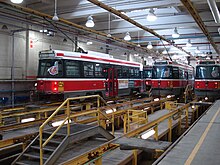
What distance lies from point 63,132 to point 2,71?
389 inches

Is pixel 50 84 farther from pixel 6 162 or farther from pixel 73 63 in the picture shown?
pixel 6 162

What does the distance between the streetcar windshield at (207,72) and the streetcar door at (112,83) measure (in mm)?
6083

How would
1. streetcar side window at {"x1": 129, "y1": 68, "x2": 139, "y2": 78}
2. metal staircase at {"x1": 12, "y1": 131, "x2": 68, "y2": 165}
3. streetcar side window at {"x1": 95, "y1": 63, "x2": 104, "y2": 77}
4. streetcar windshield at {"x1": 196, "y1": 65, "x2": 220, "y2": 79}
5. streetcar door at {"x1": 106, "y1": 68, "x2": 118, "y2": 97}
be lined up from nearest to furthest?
metal staircase at {"x1": 12, "y1": 131, "x2": 68, "y2": 165}
streetcar side window at {"x1": 95, "y1": 63, "x2": 104, "y2": 77}
streetcar windshield at {"x1": 196, "y1": 65, "x2": 220, "y2": 79}
streetcar door at {"x1": 106, "y1": 68, "x2": 118, "y2": 97}
streetcar side window at {"x1": 129, "y1": 68, "x2": 139, "y2": 78}

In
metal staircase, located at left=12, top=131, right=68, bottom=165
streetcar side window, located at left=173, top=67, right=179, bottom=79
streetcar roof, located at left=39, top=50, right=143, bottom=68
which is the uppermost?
streetcar roof, located at left=39, top=50, right=143, bottom=68

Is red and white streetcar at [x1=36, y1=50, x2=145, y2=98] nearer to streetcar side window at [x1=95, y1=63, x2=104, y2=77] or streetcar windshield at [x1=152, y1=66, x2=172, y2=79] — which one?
streetcar side window at [x1=95, y1=63, x2=104, y2=77]

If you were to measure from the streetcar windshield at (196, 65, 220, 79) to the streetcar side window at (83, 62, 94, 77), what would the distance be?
26.2ft

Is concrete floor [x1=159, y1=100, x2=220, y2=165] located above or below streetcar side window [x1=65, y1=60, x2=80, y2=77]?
below

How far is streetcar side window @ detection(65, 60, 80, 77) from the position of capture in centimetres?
1369

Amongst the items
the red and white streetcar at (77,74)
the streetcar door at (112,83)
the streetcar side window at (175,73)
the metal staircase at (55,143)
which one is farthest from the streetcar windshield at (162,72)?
the metal staircase at (55,143)

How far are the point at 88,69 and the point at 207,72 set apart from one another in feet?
28.8

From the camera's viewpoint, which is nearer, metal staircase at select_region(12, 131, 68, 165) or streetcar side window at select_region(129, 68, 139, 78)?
metal staircase at select_region(12, 131, 68, 165)

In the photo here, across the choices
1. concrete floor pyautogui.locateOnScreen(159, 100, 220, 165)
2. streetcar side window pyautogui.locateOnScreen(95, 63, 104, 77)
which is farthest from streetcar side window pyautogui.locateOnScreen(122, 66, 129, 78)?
concrete floor pyautogui.locateOnScreen(159, 100, 220, 165)

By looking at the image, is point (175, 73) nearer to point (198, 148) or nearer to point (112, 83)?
point (112, 83)

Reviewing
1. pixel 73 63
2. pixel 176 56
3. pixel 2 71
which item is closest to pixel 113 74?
pixel 73 63
